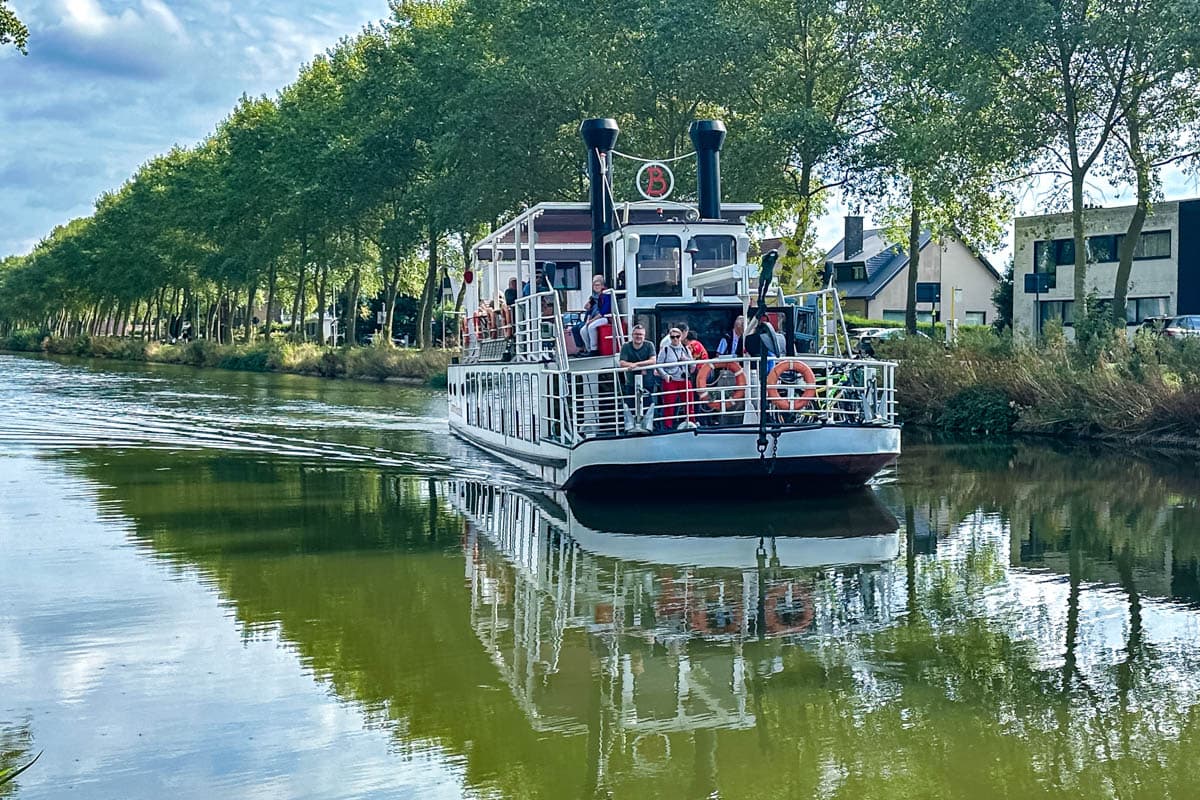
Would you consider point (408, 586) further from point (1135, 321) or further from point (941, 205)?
point (1135, 321)

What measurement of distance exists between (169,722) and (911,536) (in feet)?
31.9

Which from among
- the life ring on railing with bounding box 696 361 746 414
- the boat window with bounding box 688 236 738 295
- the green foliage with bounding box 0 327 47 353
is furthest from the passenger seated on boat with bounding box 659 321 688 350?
the green foliage with bounding box 0 327 47 353

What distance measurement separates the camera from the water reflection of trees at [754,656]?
25.2ft

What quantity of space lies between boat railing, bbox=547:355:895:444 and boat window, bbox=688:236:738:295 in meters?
2.44

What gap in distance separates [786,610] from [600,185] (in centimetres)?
1237

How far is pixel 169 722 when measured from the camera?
8367 millimetres

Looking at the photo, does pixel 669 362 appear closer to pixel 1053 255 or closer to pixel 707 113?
pixel 707 113

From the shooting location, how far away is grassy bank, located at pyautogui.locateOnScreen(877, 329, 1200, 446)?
84.1ft

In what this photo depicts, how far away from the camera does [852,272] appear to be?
87.1 metres

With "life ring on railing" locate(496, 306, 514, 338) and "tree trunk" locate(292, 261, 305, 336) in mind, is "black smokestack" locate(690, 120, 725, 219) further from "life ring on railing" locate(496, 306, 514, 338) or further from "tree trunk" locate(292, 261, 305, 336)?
"tree trunk" locate(292, 261, 305, 336)

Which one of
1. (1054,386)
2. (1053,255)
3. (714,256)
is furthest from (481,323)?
(1053,255)

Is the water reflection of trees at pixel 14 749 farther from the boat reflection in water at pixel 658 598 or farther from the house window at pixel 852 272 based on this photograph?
the house window at pixel 852 272

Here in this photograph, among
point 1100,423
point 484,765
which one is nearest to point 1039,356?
point 1100,423

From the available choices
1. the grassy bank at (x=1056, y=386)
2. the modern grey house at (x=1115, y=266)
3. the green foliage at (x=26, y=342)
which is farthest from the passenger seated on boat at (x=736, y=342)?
the green foliage at (x=26, y=342)
